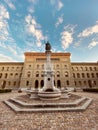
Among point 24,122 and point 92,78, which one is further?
point 92,78

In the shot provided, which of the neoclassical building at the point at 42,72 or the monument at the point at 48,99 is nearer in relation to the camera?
the monument at the point at 48,99

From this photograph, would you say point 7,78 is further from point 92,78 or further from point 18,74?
point 92,78

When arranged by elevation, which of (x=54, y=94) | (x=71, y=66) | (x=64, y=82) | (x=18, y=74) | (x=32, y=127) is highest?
(x=71, y=66)

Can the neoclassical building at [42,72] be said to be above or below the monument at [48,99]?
above

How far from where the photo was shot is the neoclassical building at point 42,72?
36.4m

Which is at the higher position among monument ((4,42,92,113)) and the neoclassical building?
the neoclassical building

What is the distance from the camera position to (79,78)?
39500mm

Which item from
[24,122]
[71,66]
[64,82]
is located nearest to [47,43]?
[24,122]

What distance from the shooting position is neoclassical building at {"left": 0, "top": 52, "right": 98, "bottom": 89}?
119ft

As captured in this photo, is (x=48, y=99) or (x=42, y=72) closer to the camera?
(x=48, y=99)

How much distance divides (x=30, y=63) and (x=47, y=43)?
24.5 meters

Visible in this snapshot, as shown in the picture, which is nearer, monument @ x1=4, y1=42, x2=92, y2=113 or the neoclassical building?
monument @ x1=4, y1=42, x2=92, y2=113

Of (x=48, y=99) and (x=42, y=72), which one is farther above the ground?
(x=42, y=72)

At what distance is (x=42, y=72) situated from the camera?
37.5m
